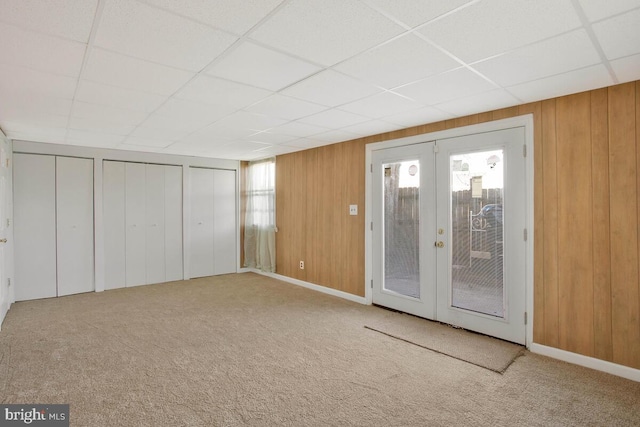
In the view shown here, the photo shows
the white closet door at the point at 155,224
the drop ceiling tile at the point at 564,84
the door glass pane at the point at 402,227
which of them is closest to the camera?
the drop ceiling tile at the point at 564,84

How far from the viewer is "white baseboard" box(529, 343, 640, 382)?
8.99ft

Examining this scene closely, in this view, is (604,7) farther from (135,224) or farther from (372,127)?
(135,224)

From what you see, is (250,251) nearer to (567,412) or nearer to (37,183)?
(37,183)

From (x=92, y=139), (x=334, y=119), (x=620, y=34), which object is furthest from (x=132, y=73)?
(x=620, y=34)

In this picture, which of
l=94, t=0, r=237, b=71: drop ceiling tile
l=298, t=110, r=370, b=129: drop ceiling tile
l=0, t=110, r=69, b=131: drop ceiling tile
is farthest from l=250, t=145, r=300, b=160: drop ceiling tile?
l=94, t=0, r=237, b=71: drop ceiling tile

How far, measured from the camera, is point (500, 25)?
1.88 m

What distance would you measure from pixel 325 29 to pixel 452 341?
3.17 metres

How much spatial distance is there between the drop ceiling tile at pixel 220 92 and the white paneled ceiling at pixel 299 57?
2 centimetres

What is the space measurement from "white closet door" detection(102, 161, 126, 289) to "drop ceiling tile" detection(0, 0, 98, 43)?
431 centimetres

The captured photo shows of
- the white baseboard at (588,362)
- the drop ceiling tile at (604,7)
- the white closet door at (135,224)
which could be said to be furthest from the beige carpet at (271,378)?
the drop ceiling tile at (604,7)

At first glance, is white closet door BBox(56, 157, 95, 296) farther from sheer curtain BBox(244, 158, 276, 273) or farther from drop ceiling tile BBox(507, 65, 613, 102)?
drop ceiling tile BBox(507, 65, 613, 102)

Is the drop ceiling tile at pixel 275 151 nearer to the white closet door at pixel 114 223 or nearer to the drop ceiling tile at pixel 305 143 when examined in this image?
the drop ceiling tile at pixel 305 143

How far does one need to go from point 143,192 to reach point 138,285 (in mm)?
1671

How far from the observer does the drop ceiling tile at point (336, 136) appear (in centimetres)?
454
